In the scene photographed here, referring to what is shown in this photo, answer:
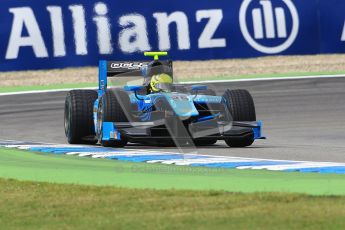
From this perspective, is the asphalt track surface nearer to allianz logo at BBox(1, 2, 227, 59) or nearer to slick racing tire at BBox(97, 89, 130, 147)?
slick racing tire at BBox(97, 89, 130, 147)

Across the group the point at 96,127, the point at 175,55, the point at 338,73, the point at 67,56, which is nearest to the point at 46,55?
the point at 67,56

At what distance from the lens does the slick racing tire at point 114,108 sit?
14031mm

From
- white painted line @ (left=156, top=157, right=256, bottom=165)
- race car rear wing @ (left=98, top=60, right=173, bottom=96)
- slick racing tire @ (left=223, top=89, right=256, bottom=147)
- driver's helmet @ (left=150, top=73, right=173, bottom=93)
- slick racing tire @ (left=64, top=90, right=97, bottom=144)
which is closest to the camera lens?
white painted line @ (left=156, top=157, right=256, bottom=165)

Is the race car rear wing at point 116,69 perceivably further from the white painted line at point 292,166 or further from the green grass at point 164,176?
the white painted line at point 292,166

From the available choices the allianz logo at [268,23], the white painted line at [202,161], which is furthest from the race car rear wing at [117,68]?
the allianz logo at [268,23]

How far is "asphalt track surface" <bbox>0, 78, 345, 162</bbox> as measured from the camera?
1377cm

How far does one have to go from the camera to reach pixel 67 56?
969 inches

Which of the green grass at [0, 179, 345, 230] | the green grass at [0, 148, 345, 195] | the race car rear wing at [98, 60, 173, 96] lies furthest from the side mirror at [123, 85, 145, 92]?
the green grass at [0, 179, 345, 230]

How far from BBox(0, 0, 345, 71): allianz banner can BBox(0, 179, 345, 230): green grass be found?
1457 cm

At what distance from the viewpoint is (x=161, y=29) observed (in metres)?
25.0

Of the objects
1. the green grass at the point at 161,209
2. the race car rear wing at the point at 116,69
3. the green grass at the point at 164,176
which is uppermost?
the race car rear wing at the point at 116,69

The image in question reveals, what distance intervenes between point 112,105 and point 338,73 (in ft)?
41.2

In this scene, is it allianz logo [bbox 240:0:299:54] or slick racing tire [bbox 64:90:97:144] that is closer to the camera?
slick racing tire [bbox 64:90:97:144]

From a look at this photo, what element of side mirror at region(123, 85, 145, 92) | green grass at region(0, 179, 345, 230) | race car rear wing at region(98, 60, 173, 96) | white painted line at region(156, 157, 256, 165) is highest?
race car rear wing at region(98, 60, 173, 96)
